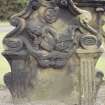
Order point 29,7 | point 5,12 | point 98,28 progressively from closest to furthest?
1. point 29,7
2. point 98,28
3. point 5,12

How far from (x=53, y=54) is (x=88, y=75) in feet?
2.46

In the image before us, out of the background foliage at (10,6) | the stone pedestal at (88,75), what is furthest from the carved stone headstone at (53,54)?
the background foliage at (10,6)

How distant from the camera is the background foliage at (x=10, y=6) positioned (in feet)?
139

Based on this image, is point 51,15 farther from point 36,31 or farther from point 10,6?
point 10,6

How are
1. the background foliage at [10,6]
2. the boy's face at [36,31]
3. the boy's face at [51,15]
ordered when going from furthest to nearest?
the background foliage at [10,6] < the boy's face at [51,15] < the boy's face at [36,31]

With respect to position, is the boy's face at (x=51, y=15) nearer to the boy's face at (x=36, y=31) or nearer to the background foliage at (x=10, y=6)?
the boy's face at (x=36, y=31)

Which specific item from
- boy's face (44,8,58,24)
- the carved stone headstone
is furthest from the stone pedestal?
boy's face (44,8,58,24)

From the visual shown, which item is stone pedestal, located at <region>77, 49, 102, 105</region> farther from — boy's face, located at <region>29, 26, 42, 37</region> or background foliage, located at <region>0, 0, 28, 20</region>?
background foliage, located at <region>0, 0, 28, 20</region>

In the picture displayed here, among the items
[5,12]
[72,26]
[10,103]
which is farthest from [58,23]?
[5,12]

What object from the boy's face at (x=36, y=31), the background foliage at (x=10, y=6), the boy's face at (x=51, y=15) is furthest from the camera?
the background foliage at (x=10, y=6)

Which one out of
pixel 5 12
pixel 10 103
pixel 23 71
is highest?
pixel 23 71

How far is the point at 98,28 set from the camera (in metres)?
10.8

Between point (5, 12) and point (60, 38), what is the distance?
3274 cm

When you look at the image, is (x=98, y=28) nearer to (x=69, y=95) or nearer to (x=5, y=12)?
(x=69, y=95)
